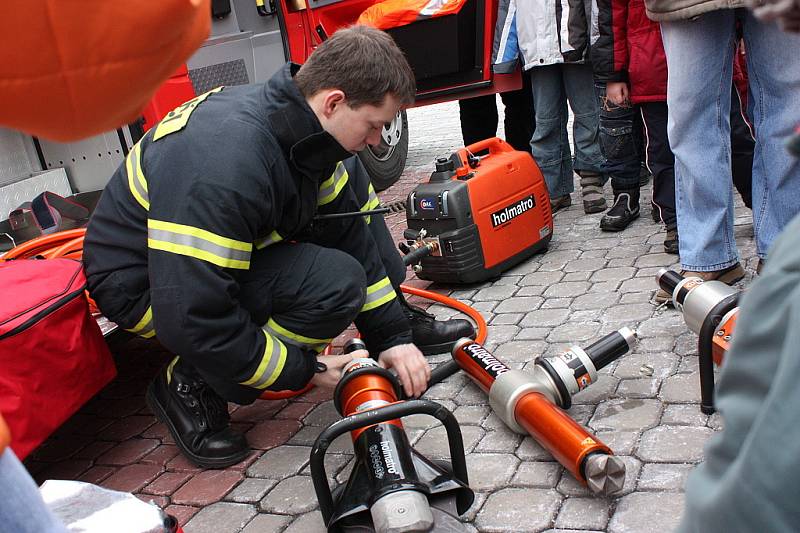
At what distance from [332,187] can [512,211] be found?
134 cm

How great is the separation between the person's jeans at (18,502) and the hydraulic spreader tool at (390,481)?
1.06 meters

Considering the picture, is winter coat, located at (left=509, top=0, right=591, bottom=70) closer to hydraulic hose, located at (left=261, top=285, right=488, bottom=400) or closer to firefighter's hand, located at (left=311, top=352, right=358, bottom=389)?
hydraulic hose, located at (left=261, top=285, right=488, bottom=400)

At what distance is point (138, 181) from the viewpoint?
9.13 feet

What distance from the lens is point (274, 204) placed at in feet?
8.97

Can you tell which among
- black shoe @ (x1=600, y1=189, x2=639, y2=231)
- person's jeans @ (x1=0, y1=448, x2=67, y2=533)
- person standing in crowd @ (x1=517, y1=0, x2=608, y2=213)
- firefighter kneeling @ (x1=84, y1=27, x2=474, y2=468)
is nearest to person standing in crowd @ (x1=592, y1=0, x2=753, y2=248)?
black shoe @ (x1=600, y1=189, x2=639, y2=231)

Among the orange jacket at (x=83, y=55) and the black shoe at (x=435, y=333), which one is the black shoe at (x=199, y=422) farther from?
the orange jacket at (x=83, y=55)

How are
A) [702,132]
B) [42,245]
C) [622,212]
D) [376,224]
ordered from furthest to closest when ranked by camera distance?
[622,212]
[42,245]
[376,224]
[702,132]

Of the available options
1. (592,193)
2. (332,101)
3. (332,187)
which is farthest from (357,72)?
(592,193)

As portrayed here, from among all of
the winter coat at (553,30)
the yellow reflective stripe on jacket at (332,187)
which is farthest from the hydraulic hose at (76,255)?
the winter coat at (553,30)

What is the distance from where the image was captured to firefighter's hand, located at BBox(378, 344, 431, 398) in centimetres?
296

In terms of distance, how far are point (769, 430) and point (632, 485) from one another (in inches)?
71.2

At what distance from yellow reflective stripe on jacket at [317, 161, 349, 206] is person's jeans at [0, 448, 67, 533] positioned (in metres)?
2.16

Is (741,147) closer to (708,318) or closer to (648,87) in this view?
(648,87)

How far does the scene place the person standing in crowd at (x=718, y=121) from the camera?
308 centimetres
